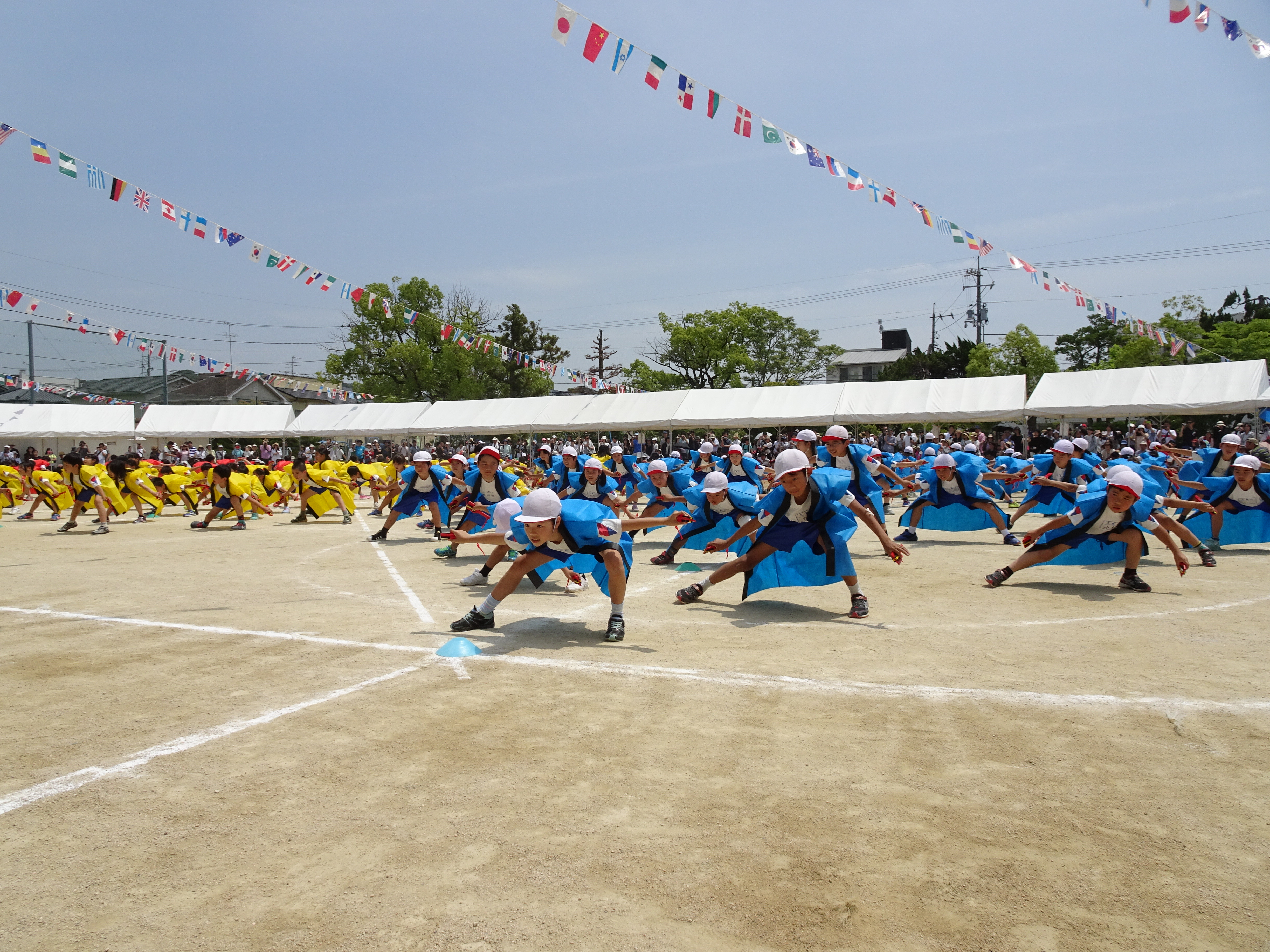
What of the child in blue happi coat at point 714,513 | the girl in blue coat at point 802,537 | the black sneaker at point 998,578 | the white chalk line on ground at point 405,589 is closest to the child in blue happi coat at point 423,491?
the white chalk line on ground at point 405,589

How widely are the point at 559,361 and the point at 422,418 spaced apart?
24661 millimetres

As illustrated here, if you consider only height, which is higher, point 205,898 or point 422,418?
point 422,418

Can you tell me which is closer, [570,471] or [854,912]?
A: [854,912]

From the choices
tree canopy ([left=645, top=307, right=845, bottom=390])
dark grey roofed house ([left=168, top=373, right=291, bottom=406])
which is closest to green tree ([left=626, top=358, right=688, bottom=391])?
tree canopy ([left=645, top=307, right=845, bottom=390])

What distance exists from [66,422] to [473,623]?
114 feet

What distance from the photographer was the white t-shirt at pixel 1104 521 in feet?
29.1

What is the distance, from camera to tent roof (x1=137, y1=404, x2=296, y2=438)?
3697 cm

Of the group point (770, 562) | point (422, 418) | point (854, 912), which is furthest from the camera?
point (422, 418)

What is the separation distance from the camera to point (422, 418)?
36.6m

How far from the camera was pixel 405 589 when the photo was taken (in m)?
9.52

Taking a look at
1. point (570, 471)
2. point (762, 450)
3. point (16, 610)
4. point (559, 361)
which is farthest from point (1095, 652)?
point (559, 361)

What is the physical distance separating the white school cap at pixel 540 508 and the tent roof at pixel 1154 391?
2307 centimetres

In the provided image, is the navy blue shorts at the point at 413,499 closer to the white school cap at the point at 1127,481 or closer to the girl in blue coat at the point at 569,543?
the girl in blue coat at the point at 569,543

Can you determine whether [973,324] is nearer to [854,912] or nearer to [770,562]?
[770,562]
